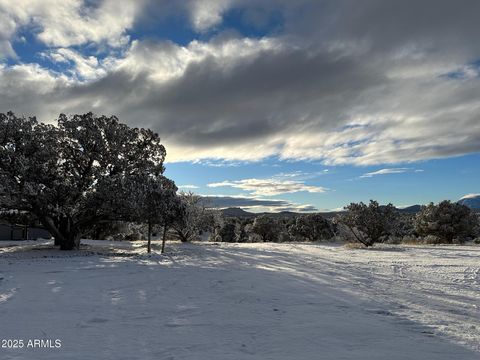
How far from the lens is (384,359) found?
4410 millimetres

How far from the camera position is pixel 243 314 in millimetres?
6570

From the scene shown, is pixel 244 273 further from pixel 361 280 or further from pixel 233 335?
pixel 233 335

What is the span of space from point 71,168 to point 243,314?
1712 cm

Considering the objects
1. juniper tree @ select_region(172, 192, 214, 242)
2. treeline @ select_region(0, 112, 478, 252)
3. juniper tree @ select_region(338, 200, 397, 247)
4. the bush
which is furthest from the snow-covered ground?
the bush

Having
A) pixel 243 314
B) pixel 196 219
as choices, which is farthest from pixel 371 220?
pixel 243 314

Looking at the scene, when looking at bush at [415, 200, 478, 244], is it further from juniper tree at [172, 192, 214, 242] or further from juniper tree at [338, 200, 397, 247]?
juniper tree at [172, 192, 214, 242]

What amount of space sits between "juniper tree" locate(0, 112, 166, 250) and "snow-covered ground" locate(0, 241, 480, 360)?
26.2 feet

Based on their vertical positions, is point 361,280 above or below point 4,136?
below

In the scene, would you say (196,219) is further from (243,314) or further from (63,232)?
(243,314)

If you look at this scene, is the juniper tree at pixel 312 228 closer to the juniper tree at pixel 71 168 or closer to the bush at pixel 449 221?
the bush at pixel 449 221

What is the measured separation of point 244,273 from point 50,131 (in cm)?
1395

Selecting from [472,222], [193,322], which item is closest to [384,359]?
[193,322]

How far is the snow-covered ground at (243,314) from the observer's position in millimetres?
4754

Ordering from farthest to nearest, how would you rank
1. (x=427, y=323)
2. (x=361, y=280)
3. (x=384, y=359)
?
1. (x=361, y=280)
2. (x=427, y=323)
3. (x=384, y=359)
